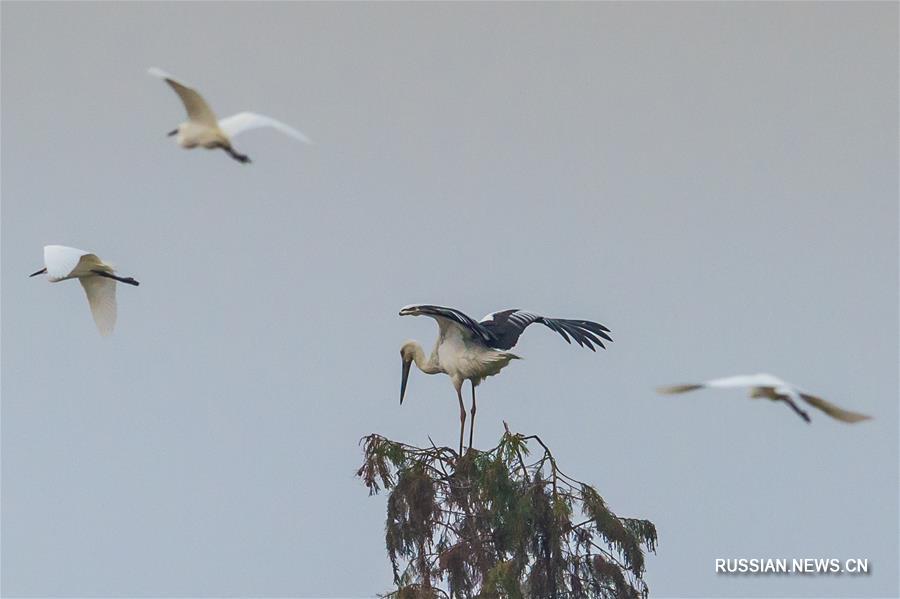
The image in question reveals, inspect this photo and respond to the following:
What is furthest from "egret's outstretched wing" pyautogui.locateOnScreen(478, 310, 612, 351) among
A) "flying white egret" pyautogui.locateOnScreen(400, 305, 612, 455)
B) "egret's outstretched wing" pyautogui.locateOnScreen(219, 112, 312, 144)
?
"egret's outstretched wing" pyautogui.locateOnScreen(219, 112, 312, 144)

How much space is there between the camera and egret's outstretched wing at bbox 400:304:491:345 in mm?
27547

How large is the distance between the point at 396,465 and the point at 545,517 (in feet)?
4.39

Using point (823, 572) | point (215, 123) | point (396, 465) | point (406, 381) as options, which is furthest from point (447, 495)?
point (823, 572)

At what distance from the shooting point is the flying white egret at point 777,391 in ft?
68.0

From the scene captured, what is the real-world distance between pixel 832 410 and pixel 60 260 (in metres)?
7.13

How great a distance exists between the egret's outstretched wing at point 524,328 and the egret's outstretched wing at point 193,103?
5.74 meters

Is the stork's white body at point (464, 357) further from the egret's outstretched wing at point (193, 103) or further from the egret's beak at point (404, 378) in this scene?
the egret's outstretched wing at point (193, 103)

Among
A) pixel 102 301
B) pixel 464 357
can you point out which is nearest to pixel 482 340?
pixel 464 357

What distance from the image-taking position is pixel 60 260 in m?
25.5

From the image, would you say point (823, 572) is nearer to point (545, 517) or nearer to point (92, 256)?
point (545, 517)

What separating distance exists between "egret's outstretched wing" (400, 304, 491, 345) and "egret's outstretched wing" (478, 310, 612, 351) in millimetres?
110

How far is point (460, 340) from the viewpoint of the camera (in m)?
28.4

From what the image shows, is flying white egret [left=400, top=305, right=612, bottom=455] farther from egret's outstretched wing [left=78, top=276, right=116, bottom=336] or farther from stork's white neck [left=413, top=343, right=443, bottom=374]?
egret's outstretched wing [left=78, top=276, right=116, bottom=336]

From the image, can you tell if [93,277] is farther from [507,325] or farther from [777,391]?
[777,391]
